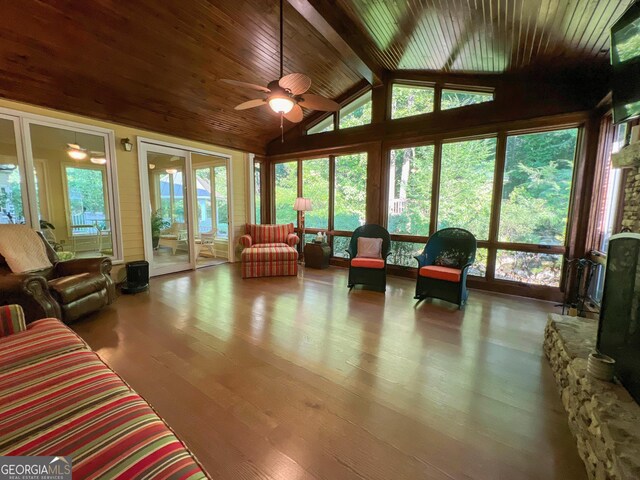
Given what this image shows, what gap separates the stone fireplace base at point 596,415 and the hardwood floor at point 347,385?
0.12 meters

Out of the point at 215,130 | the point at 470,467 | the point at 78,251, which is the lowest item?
the point at 470,467

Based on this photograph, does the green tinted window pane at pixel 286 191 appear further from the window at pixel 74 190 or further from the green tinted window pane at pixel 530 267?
the green tinted window pane at pixel 530 267

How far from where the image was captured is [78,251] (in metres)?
3.98

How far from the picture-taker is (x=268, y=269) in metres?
4.69

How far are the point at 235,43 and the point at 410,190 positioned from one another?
132 inches

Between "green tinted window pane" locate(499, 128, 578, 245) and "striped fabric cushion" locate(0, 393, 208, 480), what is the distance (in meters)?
4.47

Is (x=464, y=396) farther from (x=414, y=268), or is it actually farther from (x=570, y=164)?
Answer: (x=570, y=164)

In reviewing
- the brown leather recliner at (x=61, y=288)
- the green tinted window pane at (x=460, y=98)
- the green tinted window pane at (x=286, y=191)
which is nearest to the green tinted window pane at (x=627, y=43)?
the green tinted window pane at (x=460, y=98)

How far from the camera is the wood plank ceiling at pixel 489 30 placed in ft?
7.66

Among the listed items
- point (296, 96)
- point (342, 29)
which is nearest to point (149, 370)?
point (296, 96)

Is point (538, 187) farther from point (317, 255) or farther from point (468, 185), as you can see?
point (317, 255)

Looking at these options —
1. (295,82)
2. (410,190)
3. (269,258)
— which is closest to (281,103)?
(295,82)

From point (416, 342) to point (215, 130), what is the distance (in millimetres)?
4896

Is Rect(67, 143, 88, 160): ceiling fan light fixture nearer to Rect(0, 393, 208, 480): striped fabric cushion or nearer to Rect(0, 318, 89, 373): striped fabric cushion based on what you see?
Rect(0, 318, 89, 373): striped fabric cushion
